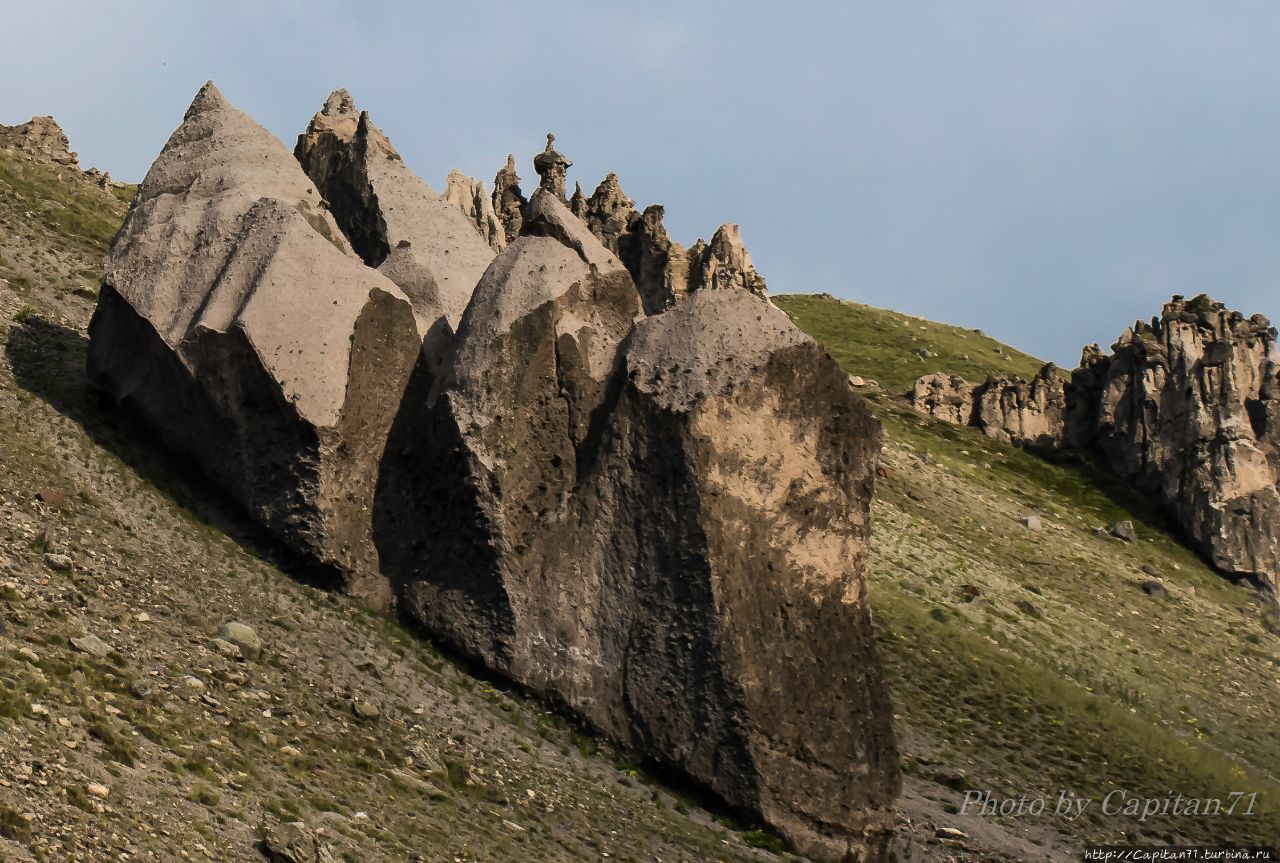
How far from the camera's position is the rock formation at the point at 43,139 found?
69.2 metres

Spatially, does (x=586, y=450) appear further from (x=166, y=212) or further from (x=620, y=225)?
(x=620, y=225)

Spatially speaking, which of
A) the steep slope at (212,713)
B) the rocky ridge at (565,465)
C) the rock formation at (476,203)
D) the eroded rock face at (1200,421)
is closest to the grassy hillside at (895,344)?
the eroded rock face at (1200,421)

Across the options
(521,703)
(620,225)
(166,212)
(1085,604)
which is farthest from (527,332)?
(620,225)

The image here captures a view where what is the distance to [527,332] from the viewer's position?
115 ft

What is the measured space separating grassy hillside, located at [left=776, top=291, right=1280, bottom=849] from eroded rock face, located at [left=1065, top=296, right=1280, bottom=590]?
1.65 metres

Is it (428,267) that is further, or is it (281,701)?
(428,267)

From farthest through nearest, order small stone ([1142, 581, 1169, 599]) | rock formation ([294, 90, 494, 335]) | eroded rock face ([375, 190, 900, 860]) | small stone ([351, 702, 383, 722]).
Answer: small stone ([1142, 581, 1169, 599]) < rock formation ([294, 90, 494, 335]) < eroded rock face ([375, 190, 900, 860]) < small stone ([351, 702, 383, 722])

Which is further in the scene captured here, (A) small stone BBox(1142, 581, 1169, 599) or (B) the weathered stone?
(B) the weathered stone

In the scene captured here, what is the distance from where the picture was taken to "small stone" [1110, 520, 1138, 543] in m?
67.7

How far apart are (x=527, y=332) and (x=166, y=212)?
10.6 metres

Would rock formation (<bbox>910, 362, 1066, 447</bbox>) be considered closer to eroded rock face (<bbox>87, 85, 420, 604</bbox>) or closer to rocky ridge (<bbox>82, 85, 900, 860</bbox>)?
rocky ridge (<bbox>82, 85, 900, 860</bbox>)

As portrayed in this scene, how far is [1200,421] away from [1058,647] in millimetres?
28037

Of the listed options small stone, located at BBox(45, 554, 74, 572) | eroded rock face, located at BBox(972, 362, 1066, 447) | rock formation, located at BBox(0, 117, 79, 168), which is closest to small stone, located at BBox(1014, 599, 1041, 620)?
eroded rock face, located at BBox(972, 362, 1066, 447)

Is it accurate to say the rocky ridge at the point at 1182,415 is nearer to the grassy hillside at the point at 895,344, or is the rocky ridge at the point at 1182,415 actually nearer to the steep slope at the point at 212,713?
the grassy hillside at the point at 895,344
